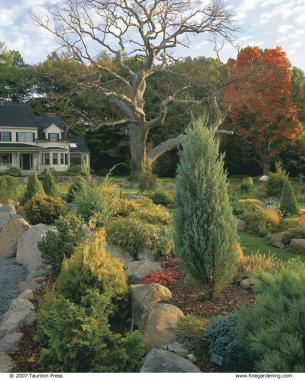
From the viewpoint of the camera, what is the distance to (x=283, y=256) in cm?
959

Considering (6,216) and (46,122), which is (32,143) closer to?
(46,122)

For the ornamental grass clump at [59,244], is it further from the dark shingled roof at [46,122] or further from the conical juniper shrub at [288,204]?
the dark shingled roof at [46,122]

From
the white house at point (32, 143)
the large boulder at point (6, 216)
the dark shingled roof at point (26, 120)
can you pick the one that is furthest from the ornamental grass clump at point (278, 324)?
the dark shingled roof at point (26, 120)

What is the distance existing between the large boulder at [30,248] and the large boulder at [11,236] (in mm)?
587

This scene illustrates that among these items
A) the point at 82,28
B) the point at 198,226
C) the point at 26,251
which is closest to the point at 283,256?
the point at 198,226

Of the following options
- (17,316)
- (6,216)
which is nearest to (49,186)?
(6,216)

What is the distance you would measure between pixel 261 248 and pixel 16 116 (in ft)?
130

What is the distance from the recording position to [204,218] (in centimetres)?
549

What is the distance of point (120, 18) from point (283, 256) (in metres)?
22.3

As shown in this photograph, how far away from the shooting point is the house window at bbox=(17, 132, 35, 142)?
45469 millimetres

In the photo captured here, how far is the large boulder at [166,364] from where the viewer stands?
3865 mm

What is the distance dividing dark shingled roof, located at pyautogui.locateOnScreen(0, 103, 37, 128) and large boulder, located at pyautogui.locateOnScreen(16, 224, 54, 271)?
38.1 m

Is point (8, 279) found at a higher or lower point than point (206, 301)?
lower

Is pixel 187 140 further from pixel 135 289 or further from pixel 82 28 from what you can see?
pixel 82 28
